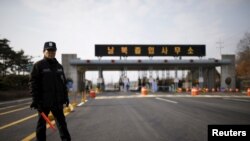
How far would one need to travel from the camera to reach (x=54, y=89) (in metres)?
4.93

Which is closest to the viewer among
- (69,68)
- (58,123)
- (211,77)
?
(58,123)

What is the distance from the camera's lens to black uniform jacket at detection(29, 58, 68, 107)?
16.0 feet

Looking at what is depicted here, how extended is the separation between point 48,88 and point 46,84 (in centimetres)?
8

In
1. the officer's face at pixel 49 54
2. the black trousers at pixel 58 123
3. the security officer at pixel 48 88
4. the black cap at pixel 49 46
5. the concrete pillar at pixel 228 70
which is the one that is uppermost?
the concrete pillar at pixel 228 70

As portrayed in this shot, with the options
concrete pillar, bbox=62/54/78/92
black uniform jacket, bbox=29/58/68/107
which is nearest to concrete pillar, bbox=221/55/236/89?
concrete pillar, bbox=62/54/78/92

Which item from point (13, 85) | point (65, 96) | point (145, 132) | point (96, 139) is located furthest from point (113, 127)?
point (13, 85)

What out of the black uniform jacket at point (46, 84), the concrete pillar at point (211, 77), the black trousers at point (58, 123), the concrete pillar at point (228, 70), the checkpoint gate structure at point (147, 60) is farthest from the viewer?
the concrete pillar at point (211, 77)

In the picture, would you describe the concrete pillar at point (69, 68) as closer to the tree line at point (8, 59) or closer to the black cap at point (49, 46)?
the tree line at point (8, 59)

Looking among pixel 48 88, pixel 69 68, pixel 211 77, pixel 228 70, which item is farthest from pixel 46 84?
pixel 211 77

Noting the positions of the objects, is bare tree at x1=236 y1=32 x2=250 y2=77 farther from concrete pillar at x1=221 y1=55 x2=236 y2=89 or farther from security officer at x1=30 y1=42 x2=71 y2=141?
security officer at x1=30 y1=42 x2=71 y2=141

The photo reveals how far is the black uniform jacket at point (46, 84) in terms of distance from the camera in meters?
4.86

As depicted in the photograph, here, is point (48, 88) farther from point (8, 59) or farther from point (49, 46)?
point (8, 59)

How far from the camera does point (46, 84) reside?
193 inches

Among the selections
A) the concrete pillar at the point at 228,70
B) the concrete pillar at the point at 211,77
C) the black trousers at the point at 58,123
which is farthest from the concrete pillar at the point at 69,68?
the black trousers at the point at 58,123
